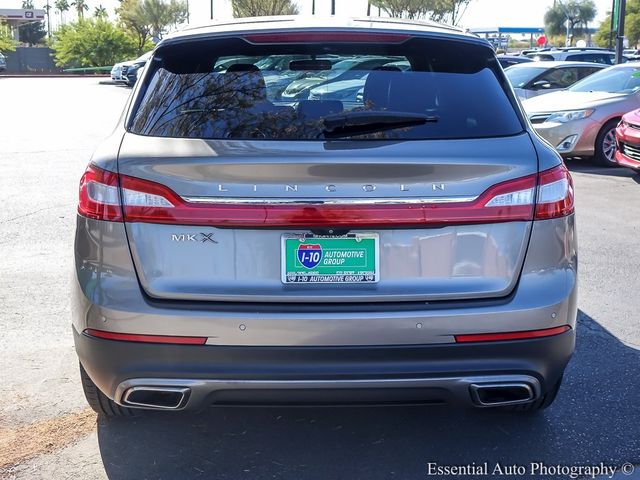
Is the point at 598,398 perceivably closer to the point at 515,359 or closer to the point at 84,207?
the point at 515,359

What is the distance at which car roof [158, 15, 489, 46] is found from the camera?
11.4ft

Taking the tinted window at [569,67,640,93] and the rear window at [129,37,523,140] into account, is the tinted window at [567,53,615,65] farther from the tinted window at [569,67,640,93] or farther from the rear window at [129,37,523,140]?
the rear window at [129,37,523,140]

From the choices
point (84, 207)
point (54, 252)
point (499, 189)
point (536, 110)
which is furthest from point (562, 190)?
point (536, 110)

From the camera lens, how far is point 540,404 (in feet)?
12.2

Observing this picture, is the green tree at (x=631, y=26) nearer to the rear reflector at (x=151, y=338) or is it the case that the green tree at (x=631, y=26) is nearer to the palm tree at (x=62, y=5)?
the rear reflector at (x=151, y=338)

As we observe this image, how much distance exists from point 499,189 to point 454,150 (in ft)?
0.71

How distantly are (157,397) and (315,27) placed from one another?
64.2 inches

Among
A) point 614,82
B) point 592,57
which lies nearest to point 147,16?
point 592,57

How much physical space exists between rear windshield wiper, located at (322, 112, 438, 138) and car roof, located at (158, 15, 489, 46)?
495mm

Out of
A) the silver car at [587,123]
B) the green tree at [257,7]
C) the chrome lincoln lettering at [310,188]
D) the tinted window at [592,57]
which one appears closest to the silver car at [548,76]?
the silver car at [587,123]

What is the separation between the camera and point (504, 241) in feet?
9.94

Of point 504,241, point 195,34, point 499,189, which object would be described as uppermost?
point 195,34

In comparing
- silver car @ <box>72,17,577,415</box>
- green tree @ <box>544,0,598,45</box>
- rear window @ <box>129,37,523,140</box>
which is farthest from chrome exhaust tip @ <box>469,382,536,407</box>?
green tree @ <box>544,0,598,45</box>

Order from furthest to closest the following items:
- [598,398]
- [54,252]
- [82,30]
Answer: [82,30] < [54,252] < [598,398]
